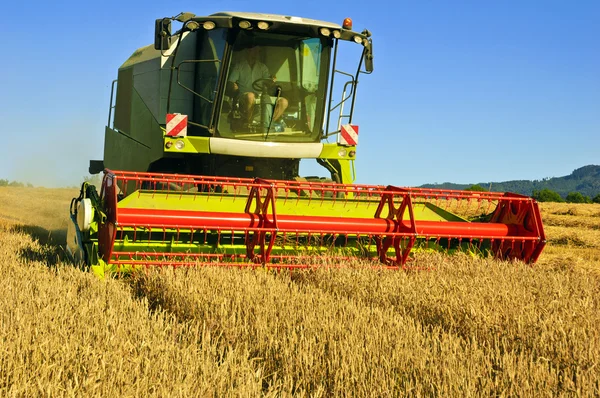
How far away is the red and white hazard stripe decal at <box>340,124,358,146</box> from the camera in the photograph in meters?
7.21

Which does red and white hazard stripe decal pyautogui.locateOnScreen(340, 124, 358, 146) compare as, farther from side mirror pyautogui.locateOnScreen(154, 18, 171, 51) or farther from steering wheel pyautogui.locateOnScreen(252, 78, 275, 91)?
side mirror pyautogui.locateOnScreen(154, 18, 171, 51)

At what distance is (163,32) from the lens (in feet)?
20.7

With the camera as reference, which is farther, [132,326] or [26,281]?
[26,281]

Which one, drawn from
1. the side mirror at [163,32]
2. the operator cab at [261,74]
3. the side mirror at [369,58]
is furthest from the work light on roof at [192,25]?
the side mirror at [369,58]

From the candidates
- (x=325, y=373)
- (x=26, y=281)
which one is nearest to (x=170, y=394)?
(x=325, y=373)

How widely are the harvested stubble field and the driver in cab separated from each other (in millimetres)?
2373

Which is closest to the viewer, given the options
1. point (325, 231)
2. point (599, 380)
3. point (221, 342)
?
point (599, 380)

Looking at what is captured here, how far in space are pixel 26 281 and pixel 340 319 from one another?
1.94 meters

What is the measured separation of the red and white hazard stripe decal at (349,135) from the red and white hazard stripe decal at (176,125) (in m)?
1.62

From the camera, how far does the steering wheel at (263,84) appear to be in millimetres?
6715

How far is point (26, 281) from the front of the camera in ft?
13.5

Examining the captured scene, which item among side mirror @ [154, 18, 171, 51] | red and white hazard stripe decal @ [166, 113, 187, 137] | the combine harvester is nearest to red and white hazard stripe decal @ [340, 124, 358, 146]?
the combine harvester

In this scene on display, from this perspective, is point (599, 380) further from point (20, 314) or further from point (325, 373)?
point (20, 314)

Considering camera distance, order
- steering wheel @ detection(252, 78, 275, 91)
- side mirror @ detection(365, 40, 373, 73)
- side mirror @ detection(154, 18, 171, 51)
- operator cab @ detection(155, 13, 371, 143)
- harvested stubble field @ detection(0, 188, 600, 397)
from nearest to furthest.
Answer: harvested stubble field @ detection(0, 188, 600, 397)
side mirror @ detection(154, 18, 171, 51)
operator cab @ detection(155, 13, 371, 143)
steering wheel @ detection(252, 78, 275, 91)
side mirror @ detection(365, 40, 373, 73)
